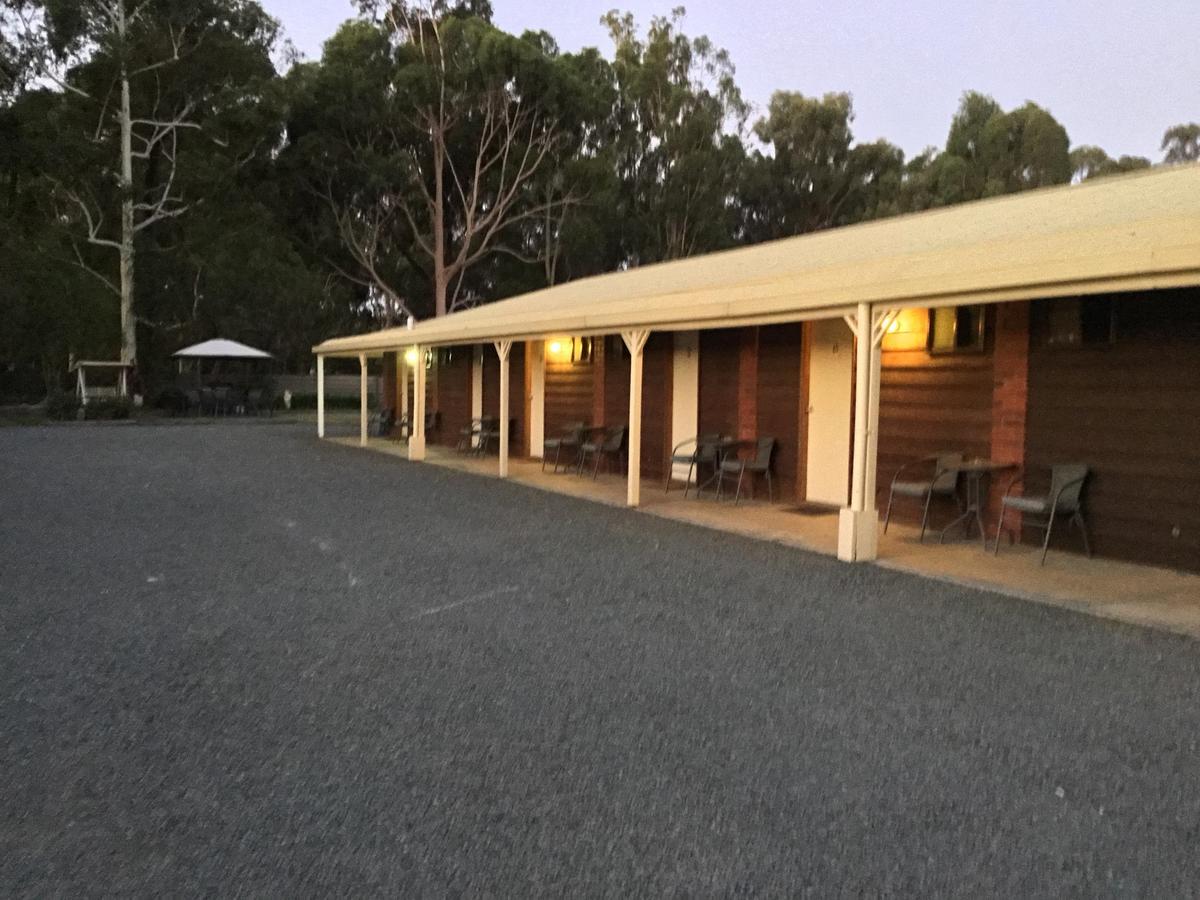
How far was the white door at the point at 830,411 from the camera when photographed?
34.4ft

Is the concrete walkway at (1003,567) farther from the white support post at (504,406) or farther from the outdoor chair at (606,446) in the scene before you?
the white support post at (504,406)

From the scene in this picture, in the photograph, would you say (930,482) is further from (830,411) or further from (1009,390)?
(830,411)

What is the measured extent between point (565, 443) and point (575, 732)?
10.4 metres

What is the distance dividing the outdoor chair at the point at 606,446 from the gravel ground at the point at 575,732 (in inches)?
242

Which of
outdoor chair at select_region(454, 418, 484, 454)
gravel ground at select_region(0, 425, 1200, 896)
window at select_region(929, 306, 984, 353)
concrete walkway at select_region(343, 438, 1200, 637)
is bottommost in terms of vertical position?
gravel ground at select_region(0, 425, 1200, 896)

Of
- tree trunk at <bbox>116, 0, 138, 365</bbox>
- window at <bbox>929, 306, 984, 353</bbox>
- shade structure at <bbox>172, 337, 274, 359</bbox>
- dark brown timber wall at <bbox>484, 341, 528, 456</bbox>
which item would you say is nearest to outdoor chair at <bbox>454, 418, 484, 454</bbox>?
dark brown timber wall at <bbox>484, 341, 528, 456</bbox>

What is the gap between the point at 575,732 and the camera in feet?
13.5

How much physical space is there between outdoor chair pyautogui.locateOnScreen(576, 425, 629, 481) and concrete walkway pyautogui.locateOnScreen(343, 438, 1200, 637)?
2141 millimetres

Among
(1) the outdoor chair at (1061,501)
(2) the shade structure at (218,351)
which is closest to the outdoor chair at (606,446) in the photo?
(1) the outdoor chair at (1061,501)

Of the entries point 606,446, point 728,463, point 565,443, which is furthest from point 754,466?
point 565,443

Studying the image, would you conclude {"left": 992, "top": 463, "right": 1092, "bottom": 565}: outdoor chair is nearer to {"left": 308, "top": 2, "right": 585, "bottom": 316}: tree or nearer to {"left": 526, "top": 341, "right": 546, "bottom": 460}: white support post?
{"left": 526, "top": 341, "right": 546, "bottom": 460}: white support post

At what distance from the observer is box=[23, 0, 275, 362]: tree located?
98.2 feet

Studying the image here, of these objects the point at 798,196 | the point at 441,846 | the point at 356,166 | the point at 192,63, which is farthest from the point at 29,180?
the point at 441,846

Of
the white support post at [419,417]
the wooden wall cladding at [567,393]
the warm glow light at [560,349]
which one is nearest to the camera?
the wooden wall cladding at [567,393]
